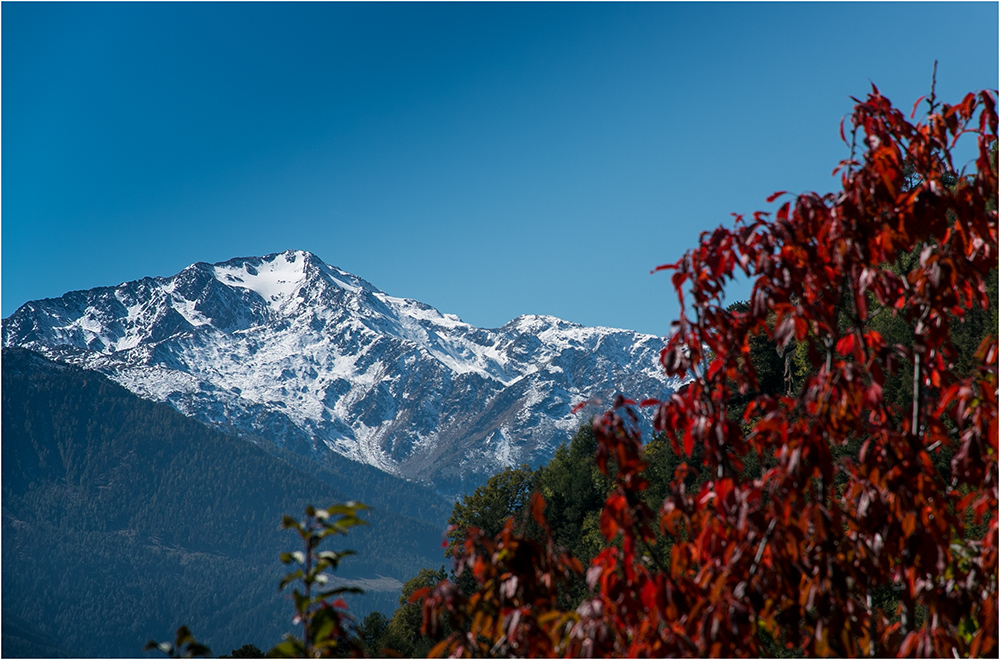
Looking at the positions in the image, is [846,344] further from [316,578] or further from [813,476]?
[316,578]

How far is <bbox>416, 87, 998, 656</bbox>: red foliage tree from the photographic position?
2787 millimetres

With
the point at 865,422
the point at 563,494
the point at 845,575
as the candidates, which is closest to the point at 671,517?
the point at 845,575

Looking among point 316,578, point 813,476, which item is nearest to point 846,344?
point 813,476

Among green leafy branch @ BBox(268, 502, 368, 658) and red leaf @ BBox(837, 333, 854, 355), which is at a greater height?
red leaf @ BBox(837, 333, 854, 355)

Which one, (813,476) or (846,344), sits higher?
(846,344)

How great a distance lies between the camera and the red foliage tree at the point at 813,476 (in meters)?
2.79

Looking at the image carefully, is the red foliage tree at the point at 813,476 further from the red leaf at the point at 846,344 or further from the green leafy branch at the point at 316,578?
the green leafy branch at the point at 316,578

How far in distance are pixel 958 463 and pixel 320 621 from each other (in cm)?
229

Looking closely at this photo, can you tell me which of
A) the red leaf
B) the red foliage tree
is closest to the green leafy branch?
the red foliage tree

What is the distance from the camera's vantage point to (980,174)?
3201 mm

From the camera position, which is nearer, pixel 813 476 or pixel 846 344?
pixel 813 476

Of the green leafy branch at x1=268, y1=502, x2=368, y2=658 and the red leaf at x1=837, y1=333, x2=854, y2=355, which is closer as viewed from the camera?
the green leafy branch at x1=268, y1=502, x2=368, y2=658

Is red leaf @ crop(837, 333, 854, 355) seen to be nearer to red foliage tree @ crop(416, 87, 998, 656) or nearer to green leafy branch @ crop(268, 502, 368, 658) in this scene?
red foliage tree @ crop(416, 87, 998, 656)

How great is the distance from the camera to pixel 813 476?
280cm
